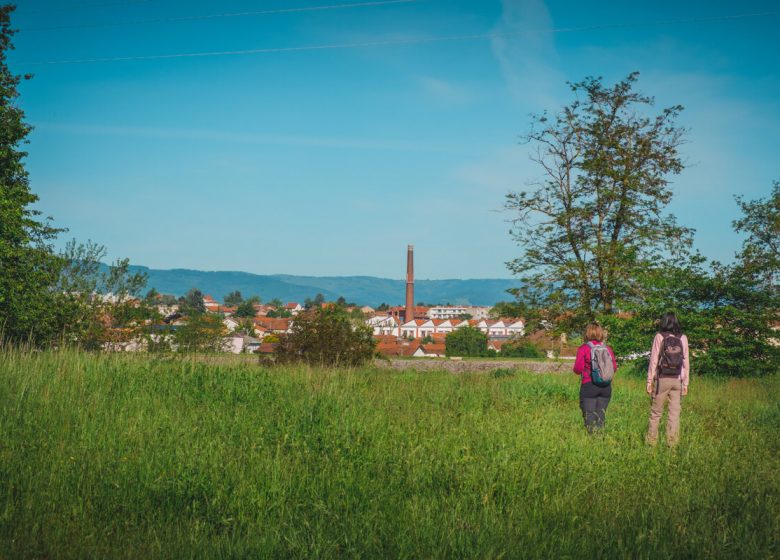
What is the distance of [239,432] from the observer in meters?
6.70

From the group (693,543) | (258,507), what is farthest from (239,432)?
(693,543)

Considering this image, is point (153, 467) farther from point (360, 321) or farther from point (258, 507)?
point (360, 321)

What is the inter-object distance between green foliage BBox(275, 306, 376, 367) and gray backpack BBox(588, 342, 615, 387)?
9.94 meters

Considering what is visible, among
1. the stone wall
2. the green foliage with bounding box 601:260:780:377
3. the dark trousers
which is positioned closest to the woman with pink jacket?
the dark trousers

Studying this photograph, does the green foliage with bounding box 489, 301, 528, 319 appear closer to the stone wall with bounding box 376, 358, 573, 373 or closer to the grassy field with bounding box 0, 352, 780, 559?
the stone wall with bounding box 376, 358, 573, 373

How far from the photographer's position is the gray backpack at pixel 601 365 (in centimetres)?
779

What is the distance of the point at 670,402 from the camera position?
787cm

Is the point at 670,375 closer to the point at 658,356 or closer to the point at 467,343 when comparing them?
the point at 658,356

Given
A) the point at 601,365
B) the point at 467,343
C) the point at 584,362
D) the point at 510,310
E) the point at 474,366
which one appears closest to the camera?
the point at 601,365

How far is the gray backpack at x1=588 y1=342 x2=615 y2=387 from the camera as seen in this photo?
7785 millimetres

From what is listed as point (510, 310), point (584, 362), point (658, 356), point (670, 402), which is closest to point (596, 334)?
point (584, 362)

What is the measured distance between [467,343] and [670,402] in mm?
64043

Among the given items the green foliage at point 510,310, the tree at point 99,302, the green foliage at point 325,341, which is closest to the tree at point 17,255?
the tree at point 99,302

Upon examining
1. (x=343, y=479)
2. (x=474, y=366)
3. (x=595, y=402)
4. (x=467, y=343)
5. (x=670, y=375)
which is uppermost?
(x=670, y=375)
